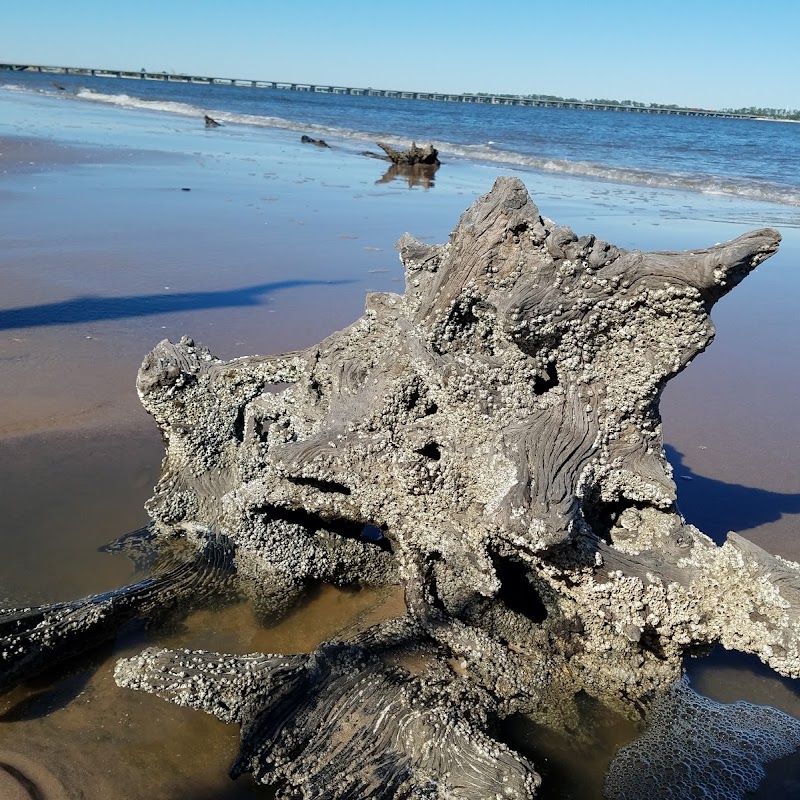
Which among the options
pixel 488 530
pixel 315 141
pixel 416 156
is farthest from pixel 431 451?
pixel 315 141

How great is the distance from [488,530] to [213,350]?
12.7 ft

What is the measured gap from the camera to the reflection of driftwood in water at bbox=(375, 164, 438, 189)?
17562mm

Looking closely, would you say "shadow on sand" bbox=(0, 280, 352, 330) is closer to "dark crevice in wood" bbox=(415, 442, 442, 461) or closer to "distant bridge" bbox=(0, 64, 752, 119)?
"dark crevice in wood" bbox=(415, 442, 442, 461)

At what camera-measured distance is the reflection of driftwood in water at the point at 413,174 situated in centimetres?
1756

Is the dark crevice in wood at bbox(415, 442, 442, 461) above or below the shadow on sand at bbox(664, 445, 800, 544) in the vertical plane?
above

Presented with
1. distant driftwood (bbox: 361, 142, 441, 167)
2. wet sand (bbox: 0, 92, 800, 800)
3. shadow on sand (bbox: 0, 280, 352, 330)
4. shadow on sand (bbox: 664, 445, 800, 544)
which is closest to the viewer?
wet sand (bbox: 0, 92, 800, 800)

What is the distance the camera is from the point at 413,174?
1958cm

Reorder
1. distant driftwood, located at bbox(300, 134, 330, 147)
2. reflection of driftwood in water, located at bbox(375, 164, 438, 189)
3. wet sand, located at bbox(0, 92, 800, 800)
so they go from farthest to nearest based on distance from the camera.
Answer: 1. distant driftwood, located at bbox(300, 134, 330, 147)
2. reflection of driftwood in water, located at bbox(375, 164, 438, 189)
3. wet sand, located at bbox(0, 92, 800, 800)

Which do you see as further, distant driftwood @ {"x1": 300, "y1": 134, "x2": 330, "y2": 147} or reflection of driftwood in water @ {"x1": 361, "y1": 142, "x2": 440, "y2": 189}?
distant driftwood @ {"x1": 300, "y1": 134, "x2": 330, "y2": 147}

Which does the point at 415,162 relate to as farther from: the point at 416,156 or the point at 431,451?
the point at 431,451

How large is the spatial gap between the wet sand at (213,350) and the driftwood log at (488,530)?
208mm

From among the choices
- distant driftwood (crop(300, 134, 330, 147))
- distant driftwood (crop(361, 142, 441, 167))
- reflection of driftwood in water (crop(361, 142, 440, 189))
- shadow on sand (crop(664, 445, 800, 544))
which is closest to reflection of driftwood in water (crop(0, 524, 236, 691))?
shadow on sand (crop(664, 445, 800, 544))

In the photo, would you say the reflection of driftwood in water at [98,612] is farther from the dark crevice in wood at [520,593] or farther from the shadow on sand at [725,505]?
the shadow on sand at [725,505]

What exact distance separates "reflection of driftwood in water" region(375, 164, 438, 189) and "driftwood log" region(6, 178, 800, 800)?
1398 cm
